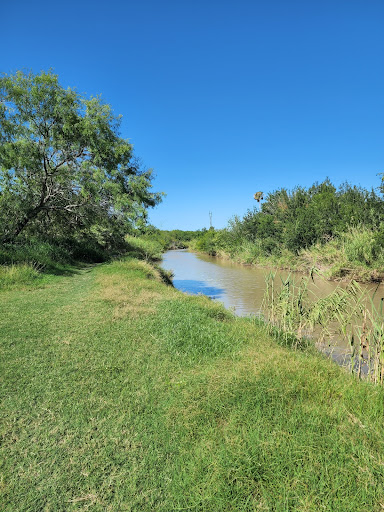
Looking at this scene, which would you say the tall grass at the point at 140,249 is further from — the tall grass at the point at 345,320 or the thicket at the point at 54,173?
the tall grass at the point at 345,320

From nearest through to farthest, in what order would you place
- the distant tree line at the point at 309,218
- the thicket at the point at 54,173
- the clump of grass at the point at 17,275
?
the clump of grass at the point at 17,275 < the thicket at the point at 54,173 < the distant tree line at the point at 309,218

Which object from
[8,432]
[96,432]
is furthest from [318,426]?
[8,432]

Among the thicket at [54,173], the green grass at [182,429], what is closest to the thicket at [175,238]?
the thicket at [54,173]

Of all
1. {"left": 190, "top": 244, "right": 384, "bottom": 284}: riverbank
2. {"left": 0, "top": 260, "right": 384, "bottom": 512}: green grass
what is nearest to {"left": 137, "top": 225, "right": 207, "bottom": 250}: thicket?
{"left": 190, "top": 244, "right": 384, "bottom": 284}: riverbank

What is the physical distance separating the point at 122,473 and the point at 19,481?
2.43 feet

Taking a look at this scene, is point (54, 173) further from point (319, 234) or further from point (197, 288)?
point (319, 234)

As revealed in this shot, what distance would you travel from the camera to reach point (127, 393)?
10.7ft

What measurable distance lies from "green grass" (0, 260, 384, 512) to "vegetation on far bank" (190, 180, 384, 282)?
6480mm

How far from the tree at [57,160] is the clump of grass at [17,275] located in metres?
3.94

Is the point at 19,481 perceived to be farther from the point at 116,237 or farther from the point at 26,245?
the point at 116,237

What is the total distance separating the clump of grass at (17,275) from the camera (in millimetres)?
8391

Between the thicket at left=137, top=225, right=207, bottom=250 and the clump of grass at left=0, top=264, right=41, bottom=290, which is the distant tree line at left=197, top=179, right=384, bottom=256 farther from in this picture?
the thicket at left=137, top=225, right=207, bottom=250

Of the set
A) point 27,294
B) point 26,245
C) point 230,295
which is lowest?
point 230,295

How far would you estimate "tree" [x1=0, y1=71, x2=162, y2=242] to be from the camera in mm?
12070
